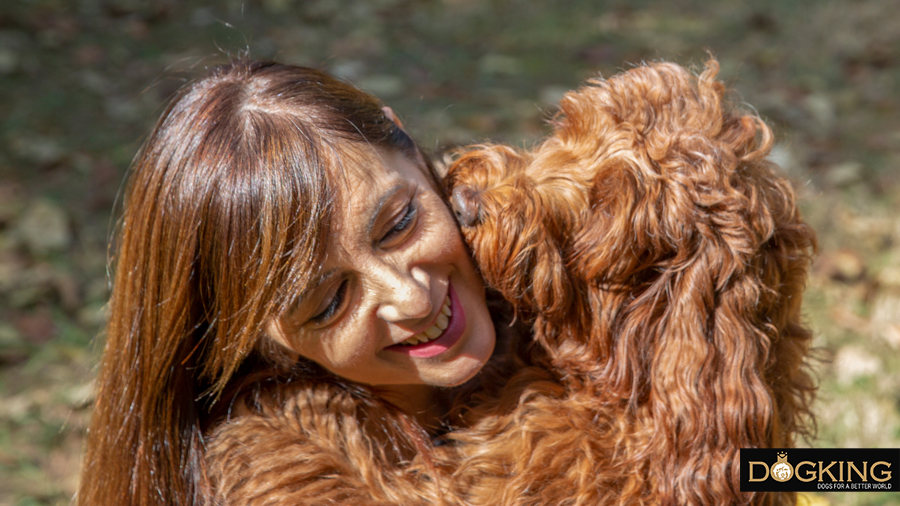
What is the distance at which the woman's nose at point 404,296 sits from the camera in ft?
7.13

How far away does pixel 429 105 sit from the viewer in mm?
6367

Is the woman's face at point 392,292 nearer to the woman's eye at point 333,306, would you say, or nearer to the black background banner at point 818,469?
the woman's eye at point 333,306

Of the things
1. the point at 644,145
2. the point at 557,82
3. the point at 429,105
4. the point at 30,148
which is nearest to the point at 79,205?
the point at 30,148

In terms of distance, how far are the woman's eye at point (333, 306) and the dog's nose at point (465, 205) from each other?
0.38 m

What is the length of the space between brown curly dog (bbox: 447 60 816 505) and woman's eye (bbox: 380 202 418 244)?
15 centimetres

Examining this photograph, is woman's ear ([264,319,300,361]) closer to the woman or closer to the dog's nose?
the woman

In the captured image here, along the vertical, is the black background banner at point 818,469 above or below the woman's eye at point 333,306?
below

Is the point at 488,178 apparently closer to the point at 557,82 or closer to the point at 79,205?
the point at 79,205

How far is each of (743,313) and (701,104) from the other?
647 mm

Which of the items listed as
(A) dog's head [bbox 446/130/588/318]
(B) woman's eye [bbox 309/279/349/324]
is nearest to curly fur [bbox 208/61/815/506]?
(A) dog's head [bbox 446/130/588/318]

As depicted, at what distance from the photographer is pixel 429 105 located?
637 cm

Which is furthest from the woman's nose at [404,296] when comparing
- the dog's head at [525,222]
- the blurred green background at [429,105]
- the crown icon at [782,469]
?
the blurred green background at [429,105]

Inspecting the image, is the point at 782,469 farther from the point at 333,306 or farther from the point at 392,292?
the point at 333,306

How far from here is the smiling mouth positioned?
2.32 m
